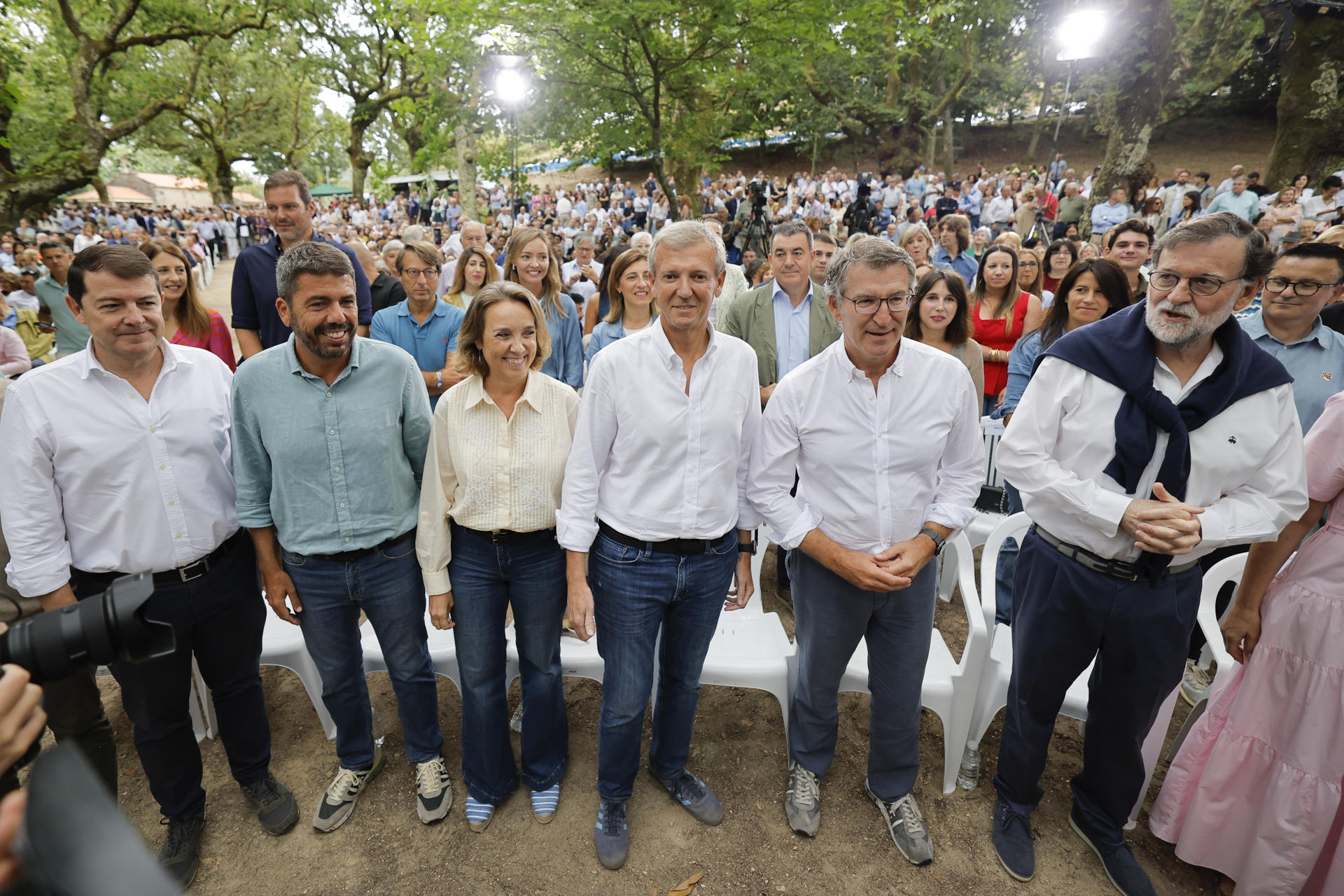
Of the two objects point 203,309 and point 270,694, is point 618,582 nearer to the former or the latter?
point 270,694

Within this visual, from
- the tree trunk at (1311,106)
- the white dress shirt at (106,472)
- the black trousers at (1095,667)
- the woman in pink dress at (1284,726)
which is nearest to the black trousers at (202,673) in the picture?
the white dress shirt at (106,472)

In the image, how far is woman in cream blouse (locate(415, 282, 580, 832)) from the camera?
7.61ft

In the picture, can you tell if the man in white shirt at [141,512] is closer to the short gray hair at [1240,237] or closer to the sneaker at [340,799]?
the sneaker at [340,799]

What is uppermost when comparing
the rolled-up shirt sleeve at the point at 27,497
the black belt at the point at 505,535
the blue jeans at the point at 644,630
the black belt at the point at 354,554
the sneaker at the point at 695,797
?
the rolled-up shirt sleeve at the point at 27,497

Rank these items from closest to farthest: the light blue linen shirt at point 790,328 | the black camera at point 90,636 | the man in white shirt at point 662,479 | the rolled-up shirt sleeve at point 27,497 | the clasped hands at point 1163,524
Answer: the black camera at point 90,636 < the clasped hands at point 1163,524 < the rolled-up shirt sleeve at point 27,497 < the man in white shirt at point 662,479 < the light blue linen shirt at point 790,328

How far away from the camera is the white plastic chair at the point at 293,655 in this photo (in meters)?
2.94

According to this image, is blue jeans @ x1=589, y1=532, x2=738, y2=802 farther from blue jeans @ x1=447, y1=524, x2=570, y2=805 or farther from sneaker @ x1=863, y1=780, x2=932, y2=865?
sneaker @ x1=863, y1=780, x2=932, y2=865

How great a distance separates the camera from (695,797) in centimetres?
275

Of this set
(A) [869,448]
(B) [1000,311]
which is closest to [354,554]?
(A) [869,448]

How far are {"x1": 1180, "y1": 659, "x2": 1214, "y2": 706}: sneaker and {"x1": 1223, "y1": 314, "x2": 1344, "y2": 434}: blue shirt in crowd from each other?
4.54 feet

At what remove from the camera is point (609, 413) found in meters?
2.23

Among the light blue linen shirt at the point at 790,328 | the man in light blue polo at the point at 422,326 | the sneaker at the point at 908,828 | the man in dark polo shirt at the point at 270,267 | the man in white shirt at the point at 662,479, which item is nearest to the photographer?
the man in white shirt at the point at 662,479

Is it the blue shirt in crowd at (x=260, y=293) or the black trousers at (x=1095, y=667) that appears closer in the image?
the black trousers at (x=1095, y=667)

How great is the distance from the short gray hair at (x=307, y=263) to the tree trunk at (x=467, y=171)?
9.22m
